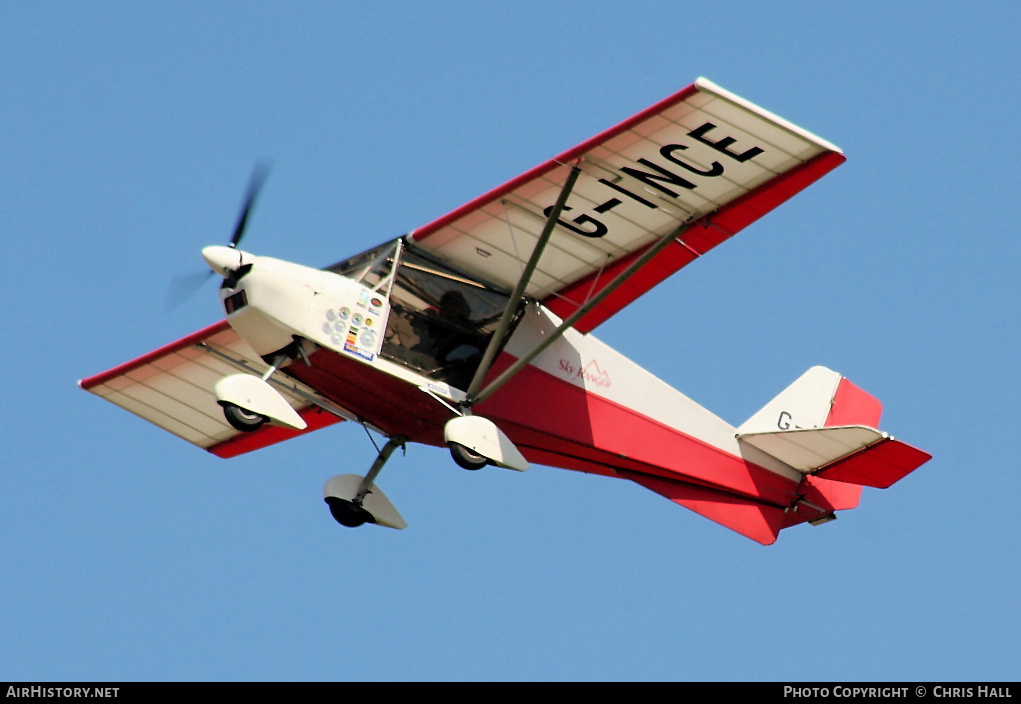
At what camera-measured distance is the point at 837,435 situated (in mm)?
14523

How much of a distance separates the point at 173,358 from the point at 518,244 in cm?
387

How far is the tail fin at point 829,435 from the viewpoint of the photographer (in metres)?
14.1

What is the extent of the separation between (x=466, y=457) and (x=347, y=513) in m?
1.82

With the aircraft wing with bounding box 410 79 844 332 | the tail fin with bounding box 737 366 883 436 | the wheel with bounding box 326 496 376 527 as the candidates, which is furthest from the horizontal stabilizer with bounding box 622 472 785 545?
the wheel with bounding box 326 496 376 527

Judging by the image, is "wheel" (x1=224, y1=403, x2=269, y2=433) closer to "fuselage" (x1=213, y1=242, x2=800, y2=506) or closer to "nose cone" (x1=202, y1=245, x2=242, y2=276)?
"fuselage" (x1=213, y1=242, x2=800, y2=506)

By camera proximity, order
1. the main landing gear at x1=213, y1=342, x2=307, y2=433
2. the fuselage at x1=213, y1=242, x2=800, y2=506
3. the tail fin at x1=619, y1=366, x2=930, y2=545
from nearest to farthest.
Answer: the main landing gear at x1=213, y1=342, x2=307, y2=433 → the fuselage at x1=213, y1=242, x2=800, y2=506 → the tail fin at x1=619, y1=366, x2=930, y2=545

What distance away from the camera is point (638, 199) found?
41.8ft

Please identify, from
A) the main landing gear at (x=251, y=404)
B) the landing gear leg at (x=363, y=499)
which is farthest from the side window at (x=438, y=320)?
the landing gear leg at (x=363, y=499)

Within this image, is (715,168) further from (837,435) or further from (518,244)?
(837,435)

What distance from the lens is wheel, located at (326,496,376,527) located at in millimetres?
13852

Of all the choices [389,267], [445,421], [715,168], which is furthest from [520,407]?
[715,168]

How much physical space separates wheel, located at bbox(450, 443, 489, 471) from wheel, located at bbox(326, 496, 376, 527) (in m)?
1.59

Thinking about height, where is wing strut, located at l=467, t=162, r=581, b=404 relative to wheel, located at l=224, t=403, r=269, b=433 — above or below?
above

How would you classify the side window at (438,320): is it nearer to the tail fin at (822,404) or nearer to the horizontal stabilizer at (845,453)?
the horizontal stabilizer at (845,453)
